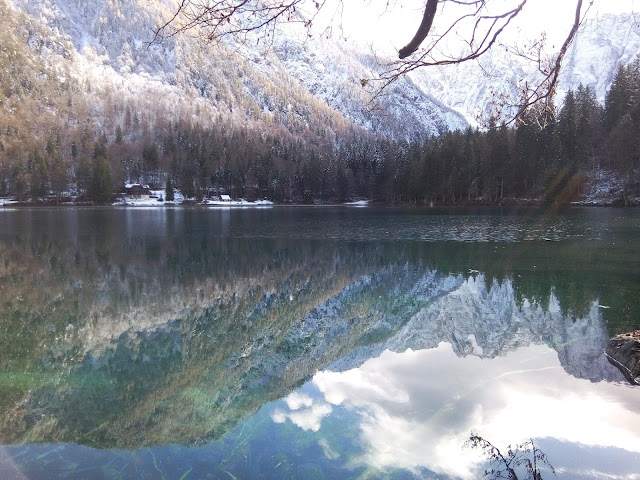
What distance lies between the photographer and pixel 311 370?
29.3 ft

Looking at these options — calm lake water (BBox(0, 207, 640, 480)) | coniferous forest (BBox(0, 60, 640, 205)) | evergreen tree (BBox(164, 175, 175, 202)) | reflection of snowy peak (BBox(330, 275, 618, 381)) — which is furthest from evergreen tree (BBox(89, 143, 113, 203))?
reflection of snowy peak (BBox(330, 275, 618, 381))

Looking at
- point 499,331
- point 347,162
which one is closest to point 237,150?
point 347,162

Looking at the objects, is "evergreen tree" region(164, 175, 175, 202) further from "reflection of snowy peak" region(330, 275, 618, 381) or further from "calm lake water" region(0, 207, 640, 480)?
"reflection of snowy peak" region(330, 275, 618, 381)

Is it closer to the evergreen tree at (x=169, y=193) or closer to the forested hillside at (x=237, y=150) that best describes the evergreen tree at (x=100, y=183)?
the forested hillside at (x=237, y=150)

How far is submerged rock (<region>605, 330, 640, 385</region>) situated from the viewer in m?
7.78

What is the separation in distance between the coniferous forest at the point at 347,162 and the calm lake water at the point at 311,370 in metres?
4.47

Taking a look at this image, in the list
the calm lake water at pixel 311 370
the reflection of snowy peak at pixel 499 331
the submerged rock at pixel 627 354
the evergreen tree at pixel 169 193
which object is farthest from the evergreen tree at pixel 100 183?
the submerged rock at pixel 627 354

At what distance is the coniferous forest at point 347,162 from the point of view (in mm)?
67625

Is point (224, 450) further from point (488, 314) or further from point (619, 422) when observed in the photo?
point (488, 314)

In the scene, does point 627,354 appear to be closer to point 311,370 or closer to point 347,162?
point 311,370

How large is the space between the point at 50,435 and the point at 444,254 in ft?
66.6

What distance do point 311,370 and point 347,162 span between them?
10665 centimetres

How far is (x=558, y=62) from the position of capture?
457 centimetres

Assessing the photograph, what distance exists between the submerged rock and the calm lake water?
7.6 inches
